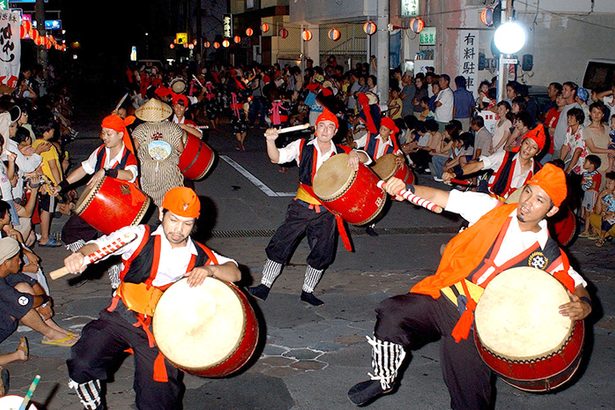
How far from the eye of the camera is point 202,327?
3.97m

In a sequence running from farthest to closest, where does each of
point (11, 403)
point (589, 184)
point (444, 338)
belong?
1. point (589, 184)
2. point (444, 338)
3. point (11, 403)

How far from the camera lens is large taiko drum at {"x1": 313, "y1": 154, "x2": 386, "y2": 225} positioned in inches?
230

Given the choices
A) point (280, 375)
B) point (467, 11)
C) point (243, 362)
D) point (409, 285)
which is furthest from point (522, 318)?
point (467, 11)

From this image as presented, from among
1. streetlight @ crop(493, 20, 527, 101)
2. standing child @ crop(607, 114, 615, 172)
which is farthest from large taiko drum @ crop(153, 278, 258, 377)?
streetlight @ crop(493, 20, 527, 101)

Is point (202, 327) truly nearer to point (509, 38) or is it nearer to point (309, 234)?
point (309, 234)

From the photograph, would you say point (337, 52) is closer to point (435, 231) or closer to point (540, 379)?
point (435, 231)

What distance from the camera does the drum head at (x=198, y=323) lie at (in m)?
3.95

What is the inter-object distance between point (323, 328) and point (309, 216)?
3.08ft

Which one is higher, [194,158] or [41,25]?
[41,25]

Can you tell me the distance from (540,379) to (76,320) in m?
3.94

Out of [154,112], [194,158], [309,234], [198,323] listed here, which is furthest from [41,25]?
[198,323]

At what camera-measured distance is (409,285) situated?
7613mm

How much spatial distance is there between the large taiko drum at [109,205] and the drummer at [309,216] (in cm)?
128

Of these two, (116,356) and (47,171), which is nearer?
(116,356)
